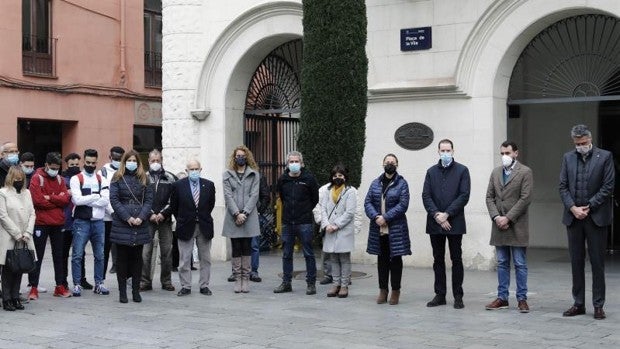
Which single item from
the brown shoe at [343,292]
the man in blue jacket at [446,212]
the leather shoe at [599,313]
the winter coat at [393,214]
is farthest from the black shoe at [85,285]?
the leather shoe at [599,313]

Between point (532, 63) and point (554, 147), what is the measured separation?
5.60 feet

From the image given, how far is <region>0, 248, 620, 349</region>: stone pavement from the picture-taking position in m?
8.55

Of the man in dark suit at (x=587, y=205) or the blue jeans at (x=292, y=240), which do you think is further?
the blue jeans at (x=292, y=240)

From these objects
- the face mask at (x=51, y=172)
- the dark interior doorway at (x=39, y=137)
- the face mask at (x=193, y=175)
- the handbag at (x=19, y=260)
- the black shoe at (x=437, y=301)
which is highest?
the dark interior doorway at (x=39, y=137)

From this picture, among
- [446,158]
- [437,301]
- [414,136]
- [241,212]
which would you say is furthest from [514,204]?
[414,136]

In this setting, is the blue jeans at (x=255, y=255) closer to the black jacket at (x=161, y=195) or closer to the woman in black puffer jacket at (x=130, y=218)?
the black jacket at (x=161, y=195)

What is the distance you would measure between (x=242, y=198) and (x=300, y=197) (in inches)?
29.6

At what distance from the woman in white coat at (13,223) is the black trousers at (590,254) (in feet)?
19.7

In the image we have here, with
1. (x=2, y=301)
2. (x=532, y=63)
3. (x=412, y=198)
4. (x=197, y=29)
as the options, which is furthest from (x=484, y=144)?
(x=2, y=301)

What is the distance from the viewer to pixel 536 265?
14.6 m

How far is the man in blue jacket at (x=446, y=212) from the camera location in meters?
10.5

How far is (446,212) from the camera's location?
10.5 metres

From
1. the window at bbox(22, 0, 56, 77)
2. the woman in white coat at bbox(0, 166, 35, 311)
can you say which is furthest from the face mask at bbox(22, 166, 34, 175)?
the window at bbox(22, 0, 56, 77)

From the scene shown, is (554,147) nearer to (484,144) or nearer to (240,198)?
(484,144)
